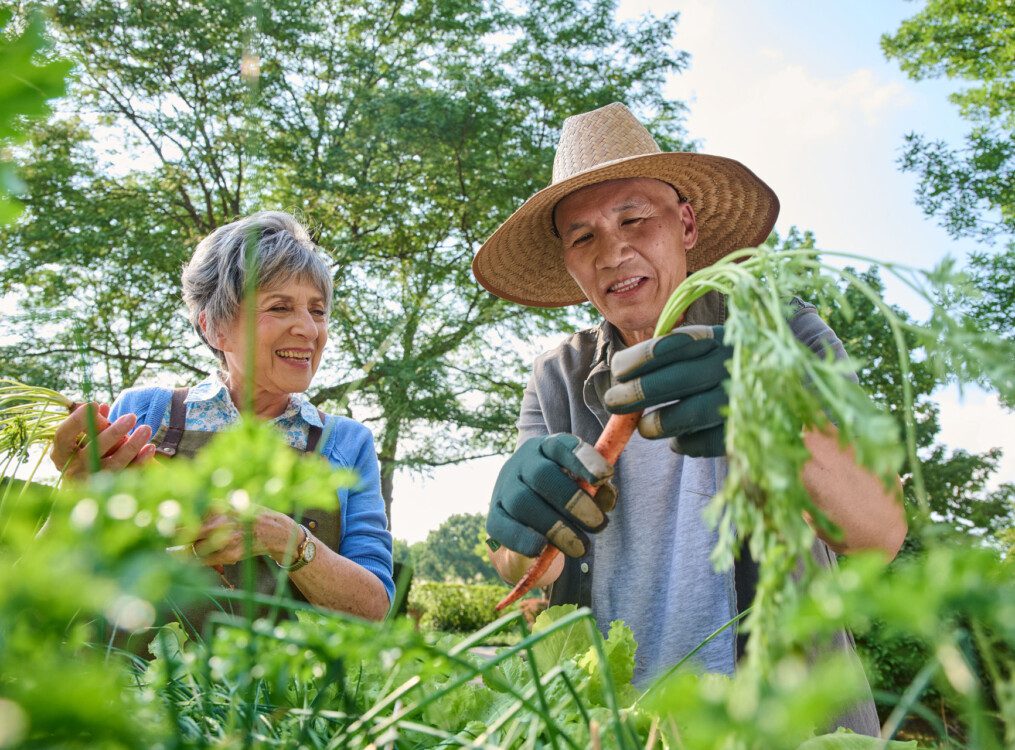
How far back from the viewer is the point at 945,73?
12211 mm

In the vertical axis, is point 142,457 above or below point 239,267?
below

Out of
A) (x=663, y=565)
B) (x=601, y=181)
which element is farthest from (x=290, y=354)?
(x=663, y=565)

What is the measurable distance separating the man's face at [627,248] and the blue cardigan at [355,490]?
1.06 m

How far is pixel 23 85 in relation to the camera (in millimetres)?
489

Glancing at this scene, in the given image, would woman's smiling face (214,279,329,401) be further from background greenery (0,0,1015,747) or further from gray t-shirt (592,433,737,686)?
background greenery (0,0,1015,747)

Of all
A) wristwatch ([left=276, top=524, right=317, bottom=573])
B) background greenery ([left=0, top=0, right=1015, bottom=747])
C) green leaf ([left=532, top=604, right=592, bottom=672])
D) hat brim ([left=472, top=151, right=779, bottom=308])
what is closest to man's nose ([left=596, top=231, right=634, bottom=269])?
hat brim ([left=472, top=151, right=779, bottom=308])

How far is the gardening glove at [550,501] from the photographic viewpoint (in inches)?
58.1

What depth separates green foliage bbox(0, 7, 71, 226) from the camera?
0.48 meters

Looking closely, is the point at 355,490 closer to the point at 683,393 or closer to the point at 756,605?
the point at 683,393

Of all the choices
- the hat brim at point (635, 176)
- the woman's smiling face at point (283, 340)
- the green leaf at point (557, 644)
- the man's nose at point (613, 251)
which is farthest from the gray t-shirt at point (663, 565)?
the woman's smiling face at point (283, 340)

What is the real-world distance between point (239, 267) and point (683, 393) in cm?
203

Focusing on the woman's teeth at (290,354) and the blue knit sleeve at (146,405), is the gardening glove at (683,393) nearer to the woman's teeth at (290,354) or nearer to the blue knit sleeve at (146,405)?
the woman's teeth at (290,354)

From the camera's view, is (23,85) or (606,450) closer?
(23,85)

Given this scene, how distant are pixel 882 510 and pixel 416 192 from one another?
1308 centimetres
